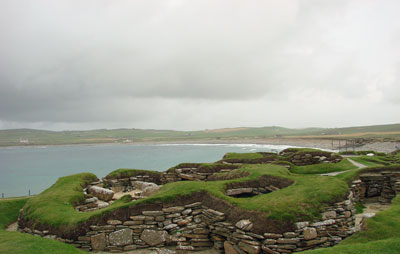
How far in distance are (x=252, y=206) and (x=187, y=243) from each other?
133 inches

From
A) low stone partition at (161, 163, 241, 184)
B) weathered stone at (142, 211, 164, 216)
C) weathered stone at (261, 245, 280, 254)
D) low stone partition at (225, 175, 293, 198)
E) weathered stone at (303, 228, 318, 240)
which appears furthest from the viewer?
low stone partition at (161, 163, 241, 184)

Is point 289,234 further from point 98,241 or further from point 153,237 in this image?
point 98,241

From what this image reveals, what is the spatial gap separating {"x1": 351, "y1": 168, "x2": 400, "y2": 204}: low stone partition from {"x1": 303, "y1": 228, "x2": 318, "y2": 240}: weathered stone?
26.8 feet

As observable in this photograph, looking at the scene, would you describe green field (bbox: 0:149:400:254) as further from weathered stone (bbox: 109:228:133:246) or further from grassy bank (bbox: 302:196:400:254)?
weathered stone (bbox: 109:228:133:246)

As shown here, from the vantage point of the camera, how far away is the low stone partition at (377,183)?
14.4m

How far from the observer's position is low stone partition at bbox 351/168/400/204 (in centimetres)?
1438

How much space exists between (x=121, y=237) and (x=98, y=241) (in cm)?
99

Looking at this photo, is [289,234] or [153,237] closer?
[289,234]

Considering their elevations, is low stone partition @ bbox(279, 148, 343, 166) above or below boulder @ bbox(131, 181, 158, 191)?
above

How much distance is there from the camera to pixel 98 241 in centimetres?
987

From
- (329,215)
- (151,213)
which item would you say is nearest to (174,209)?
(151,213)

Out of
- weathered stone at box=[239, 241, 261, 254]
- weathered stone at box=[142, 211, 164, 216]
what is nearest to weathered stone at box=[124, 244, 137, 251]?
weathered stone at box=[142, 211, 164, 216]

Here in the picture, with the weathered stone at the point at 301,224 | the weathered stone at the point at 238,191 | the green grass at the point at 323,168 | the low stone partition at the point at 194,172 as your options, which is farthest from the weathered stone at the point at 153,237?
the green grass at the point at 323,168

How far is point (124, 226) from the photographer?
10148 millimetres
